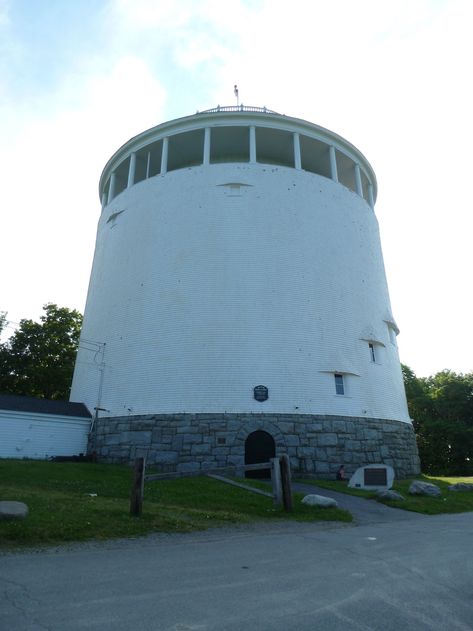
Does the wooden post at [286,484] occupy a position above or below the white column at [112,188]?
below

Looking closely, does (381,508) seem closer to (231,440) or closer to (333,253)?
(231,440)

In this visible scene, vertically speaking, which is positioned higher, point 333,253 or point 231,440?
point 333,253

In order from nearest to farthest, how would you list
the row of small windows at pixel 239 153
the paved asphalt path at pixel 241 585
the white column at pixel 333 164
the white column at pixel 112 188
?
the paved asphalt path at pixel 241 585 < the row of small windows at pixel 239 153 < the white column at pixel 333 164 < the white column at pixel 112 188

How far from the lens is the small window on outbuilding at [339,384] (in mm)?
20656

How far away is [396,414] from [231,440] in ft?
29.3

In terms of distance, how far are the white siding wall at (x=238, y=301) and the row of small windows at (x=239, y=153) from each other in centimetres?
192

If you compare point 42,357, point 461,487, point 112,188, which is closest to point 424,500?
point 461,487

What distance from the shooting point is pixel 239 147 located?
2684 centimetres

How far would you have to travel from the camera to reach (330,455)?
18.8m

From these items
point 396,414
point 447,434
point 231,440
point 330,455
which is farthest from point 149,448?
point 447,434

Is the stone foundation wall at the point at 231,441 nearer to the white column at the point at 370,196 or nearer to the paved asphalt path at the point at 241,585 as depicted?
the paved asphalt path at the point at 241,585

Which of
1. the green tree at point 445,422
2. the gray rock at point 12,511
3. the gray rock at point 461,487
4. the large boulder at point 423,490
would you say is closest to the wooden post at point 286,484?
the gray rock at point 12,511

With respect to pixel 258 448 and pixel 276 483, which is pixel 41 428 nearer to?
pixel 258 448

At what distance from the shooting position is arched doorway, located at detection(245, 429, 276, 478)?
1848 centimetres
